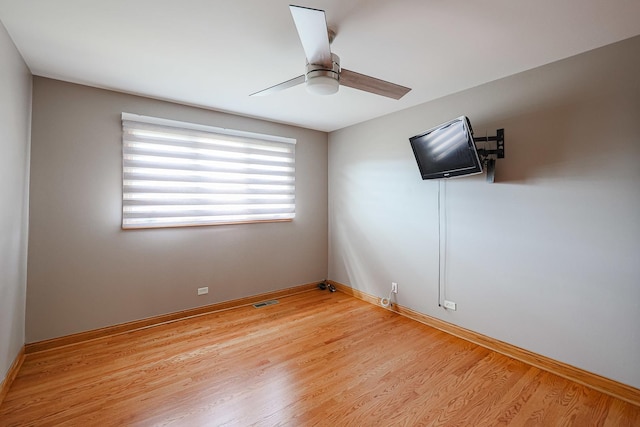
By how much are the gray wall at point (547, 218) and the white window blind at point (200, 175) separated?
1703mm

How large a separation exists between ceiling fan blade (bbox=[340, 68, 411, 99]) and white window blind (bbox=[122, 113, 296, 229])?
2.11 metres

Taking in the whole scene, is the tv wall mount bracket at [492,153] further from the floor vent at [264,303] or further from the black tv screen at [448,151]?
the floor vent at [264,303]

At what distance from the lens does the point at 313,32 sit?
4.94 feet

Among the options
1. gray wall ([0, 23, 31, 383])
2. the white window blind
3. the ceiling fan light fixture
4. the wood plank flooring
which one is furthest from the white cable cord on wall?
gray wall ([0, 23, 31, 383])

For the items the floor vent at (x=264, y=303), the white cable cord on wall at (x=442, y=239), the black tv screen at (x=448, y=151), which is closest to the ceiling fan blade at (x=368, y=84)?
the black tv screen at (x=448, y=151)

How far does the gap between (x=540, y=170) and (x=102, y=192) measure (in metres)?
4.07

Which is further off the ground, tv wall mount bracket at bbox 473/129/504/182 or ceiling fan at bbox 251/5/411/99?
ceiling fan at bbox 251/5/411/99

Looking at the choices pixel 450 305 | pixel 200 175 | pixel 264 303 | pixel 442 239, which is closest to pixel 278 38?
pixel 200 175

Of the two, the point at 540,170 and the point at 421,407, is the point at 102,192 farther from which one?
the point at 540,170

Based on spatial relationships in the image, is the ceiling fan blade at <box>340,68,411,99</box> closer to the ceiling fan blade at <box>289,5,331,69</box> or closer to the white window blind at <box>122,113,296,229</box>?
the ceiling fan blade at <box>289,5,331,69</box>

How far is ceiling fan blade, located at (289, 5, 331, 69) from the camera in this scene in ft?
4.33

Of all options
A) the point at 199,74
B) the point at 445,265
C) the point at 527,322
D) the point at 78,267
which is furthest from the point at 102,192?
the point at 527,322

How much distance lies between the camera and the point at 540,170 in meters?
2.41

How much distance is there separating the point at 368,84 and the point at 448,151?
113 centimetres
